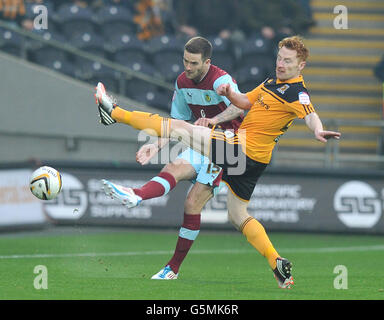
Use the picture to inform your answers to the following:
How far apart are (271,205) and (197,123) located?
6.21 metres

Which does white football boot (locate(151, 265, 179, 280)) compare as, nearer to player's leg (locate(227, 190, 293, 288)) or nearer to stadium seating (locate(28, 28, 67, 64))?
player's leg (locate(227, 190, 293, 288))

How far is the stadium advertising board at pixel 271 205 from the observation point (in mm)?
14188

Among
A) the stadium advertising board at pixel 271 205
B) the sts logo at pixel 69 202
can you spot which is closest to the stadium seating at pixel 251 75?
the stadium advertising board at pixel 271 205

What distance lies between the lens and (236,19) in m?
18.3

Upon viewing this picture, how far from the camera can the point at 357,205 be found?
46.5 ft

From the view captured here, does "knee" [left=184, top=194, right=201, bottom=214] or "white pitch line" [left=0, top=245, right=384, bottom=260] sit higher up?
"knee" [left=184, top=194, right=201, bottom=214]

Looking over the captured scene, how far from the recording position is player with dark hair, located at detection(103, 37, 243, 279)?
8.43 metres

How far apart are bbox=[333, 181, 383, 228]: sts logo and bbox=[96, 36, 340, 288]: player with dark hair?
632cm

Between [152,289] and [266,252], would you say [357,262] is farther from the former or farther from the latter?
[152,289]

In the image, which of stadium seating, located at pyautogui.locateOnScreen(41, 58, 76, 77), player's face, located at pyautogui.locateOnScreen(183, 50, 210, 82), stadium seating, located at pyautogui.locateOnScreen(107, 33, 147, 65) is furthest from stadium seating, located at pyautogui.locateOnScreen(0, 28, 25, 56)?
player's face, located at pyautogui.locateOnScreen(183, 50, 210, 82)

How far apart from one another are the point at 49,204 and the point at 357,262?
18.1 ft

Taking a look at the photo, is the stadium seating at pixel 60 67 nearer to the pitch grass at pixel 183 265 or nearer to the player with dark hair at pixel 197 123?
the pitch grass at pixel 183 265

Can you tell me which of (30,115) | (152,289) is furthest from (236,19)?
(152,289)

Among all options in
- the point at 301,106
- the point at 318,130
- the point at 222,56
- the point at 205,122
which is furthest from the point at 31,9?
the point at 318,130
